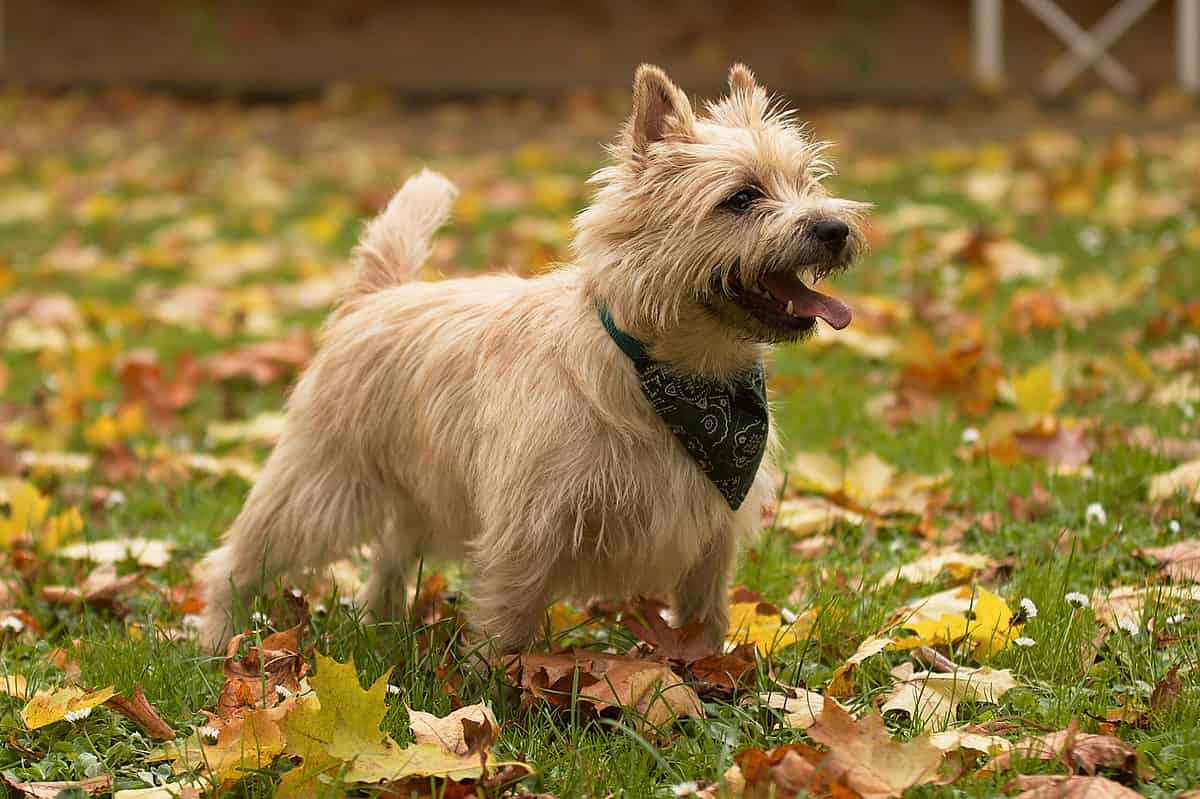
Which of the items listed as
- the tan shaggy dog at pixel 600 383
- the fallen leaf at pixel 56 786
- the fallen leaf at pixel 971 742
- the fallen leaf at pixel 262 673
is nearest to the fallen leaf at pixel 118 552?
the tan shaggy dog at pixel 600 383

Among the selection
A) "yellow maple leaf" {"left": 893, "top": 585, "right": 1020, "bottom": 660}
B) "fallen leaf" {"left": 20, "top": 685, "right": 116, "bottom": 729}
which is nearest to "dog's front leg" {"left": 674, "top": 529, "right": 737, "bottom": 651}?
"yellow maple leaf" {"left": 893, "top": 585, "right": 1020, "bottom": 660}

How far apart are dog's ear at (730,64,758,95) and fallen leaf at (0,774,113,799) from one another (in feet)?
6.50

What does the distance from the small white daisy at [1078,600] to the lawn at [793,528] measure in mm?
11

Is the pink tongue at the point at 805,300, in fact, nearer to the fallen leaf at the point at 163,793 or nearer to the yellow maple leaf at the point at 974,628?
the yellow maple leaf at the point at 974,628

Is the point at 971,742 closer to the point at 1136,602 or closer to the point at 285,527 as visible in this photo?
the point at 1136,602

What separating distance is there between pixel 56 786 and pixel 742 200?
181cm

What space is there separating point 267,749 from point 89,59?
14.8m

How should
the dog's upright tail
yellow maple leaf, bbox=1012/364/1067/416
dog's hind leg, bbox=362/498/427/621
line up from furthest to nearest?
yellow maple leaf, bbox=1012/364/1067/416 < the dog's upright tail < dog's hind leg, bbox=362/498/427/621

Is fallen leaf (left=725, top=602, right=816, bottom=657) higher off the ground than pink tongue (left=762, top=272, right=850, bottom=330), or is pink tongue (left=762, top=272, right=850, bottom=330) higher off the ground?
pink tongue (left=762, top=272, right=850, bottom=330)

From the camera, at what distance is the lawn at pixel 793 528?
279 centimetres

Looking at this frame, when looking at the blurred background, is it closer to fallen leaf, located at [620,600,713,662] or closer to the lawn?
the lawn

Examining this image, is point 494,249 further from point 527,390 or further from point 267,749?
point 267,749

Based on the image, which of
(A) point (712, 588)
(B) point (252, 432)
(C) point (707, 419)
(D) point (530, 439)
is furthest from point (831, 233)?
(B) point (252, 432)

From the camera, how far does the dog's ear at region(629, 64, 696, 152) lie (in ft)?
10.2
